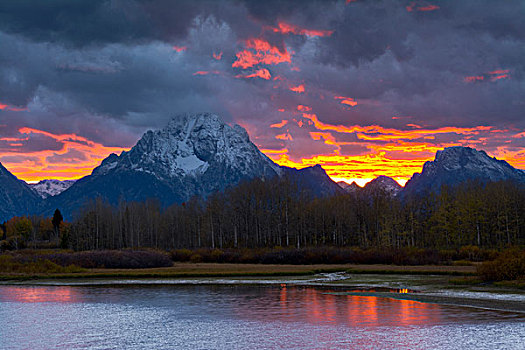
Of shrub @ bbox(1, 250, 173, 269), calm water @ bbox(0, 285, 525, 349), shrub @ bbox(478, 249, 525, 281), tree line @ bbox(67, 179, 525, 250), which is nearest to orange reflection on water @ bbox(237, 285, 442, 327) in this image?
calm water @ bbox(0, 285, 525, 349)

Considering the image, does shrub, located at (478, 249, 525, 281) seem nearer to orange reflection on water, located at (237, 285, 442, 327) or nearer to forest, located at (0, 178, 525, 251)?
orange reflection on water, located at (237, 285, 442, 327)

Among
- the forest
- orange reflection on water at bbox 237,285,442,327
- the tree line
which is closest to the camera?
orange reflection on water at bbox 237,285,442,327

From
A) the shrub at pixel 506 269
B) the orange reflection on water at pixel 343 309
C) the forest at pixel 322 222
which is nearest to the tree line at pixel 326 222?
the forest at pixel 322 222

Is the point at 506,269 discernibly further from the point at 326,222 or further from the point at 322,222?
the point at 326,222

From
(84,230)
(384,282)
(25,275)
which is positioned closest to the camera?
(384,282)

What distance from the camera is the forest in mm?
111938

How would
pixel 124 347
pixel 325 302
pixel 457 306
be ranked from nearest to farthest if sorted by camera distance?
pixel 124 347, pixel 457 306, pixel 325 302

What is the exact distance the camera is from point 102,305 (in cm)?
3541

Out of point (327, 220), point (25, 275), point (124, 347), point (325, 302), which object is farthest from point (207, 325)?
point (327, 220)

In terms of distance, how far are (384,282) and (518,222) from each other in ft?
251

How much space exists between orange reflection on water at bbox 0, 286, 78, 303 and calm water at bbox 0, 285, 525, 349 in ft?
0.60

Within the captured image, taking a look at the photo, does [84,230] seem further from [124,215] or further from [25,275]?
[25,275]

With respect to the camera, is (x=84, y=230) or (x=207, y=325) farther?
(x=84, y=230)

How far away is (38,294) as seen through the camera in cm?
4369
